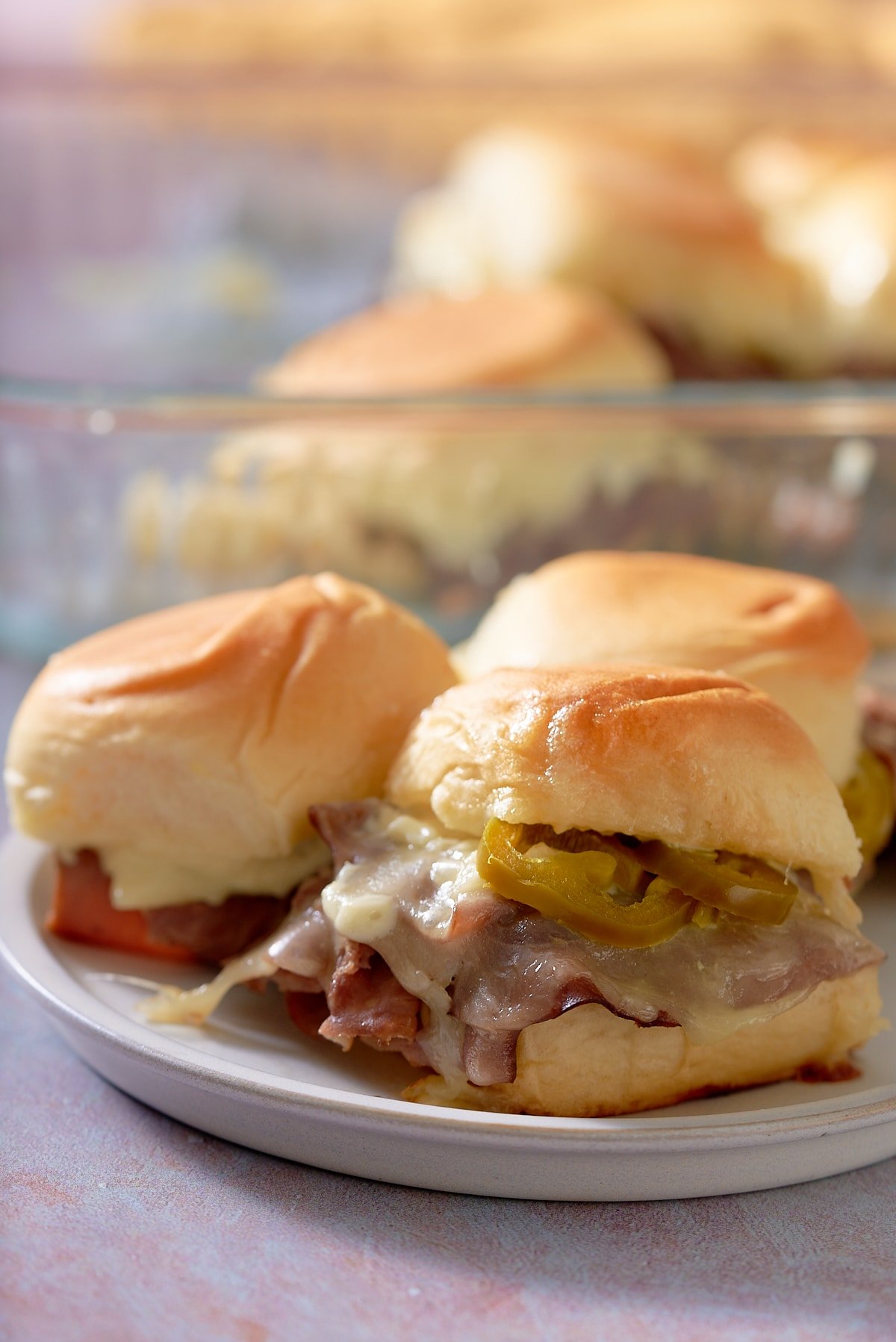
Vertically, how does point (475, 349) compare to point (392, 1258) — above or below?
above

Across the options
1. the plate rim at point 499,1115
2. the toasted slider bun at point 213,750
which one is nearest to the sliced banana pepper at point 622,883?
the plate rim at point 499,1115

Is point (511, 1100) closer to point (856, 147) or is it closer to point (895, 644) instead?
point (895, 644)

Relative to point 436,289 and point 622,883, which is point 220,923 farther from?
point 436,289

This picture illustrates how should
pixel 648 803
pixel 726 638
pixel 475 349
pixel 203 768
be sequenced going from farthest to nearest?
pixel 475 349 → pixel 726 638 → pixel 203 768 → pixel 648 803

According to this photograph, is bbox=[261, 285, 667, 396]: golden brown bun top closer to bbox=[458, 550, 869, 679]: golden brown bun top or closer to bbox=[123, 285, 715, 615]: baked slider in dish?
bbox=[123, 285, 715, 615]: baked slider in dish

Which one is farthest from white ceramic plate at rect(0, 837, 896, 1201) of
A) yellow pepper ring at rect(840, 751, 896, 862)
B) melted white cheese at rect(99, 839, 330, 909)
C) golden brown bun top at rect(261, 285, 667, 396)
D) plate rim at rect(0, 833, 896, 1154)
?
golden brown bun top at rect(261, 285, 667, 396)

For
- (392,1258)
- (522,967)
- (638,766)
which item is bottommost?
(392,1258)

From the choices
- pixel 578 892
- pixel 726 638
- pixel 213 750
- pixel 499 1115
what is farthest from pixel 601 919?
pixel 726 638

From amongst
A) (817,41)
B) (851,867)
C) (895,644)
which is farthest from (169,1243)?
(817,41)
